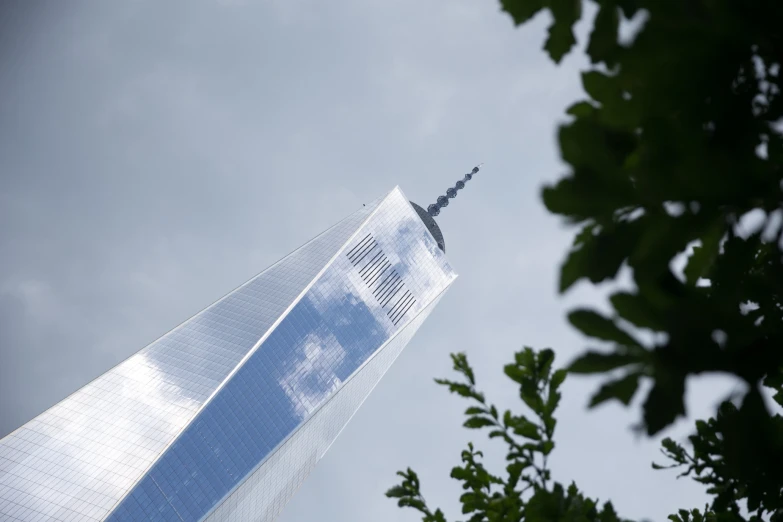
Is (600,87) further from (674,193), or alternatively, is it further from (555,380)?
(555,380)

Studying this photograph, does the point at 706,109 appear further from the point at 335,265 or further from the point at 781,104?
the point at 335,265

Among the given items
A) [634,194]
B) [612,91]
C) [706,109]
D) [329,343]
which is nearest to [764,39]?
[706,109]

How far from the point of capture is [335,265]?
91.4 meters

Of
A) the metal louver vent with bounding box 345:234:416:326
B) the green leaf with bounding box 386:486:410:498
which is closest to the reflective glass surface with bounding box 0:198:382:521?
Result: the metal louver vent with bounding box 345:234:416:326

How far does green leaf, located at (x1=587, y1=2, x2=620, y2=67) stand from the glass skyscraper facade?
70418mm

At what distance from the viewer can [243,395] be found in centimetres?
7369

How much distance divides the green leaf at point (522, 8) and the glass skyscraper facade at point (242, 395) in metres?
70.2

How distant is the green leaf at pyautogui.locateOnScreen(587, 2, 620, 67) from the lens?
1.85m

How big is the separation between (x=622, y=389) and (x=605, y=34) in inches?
46.2

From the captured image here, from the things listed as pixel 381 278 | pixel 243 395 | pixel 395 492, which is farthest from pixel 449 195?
pixel 395 492

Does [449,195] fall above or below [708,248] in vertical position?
above

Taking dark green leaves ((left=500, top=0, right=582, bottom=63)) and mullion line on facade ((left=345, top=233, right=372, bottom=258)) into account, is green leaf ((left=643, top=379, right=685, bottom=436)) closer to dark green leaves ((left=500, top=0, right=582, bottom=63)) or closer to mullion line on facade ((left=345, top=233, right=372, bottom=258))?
dark green leaves ((left=500, top=0, right=582, bottom=63))

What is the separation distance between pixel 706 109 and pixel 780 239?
0.58 m

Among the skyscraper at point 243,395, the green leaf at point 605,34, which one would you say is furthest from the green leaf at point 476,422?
the skyscraper at point 243,395
